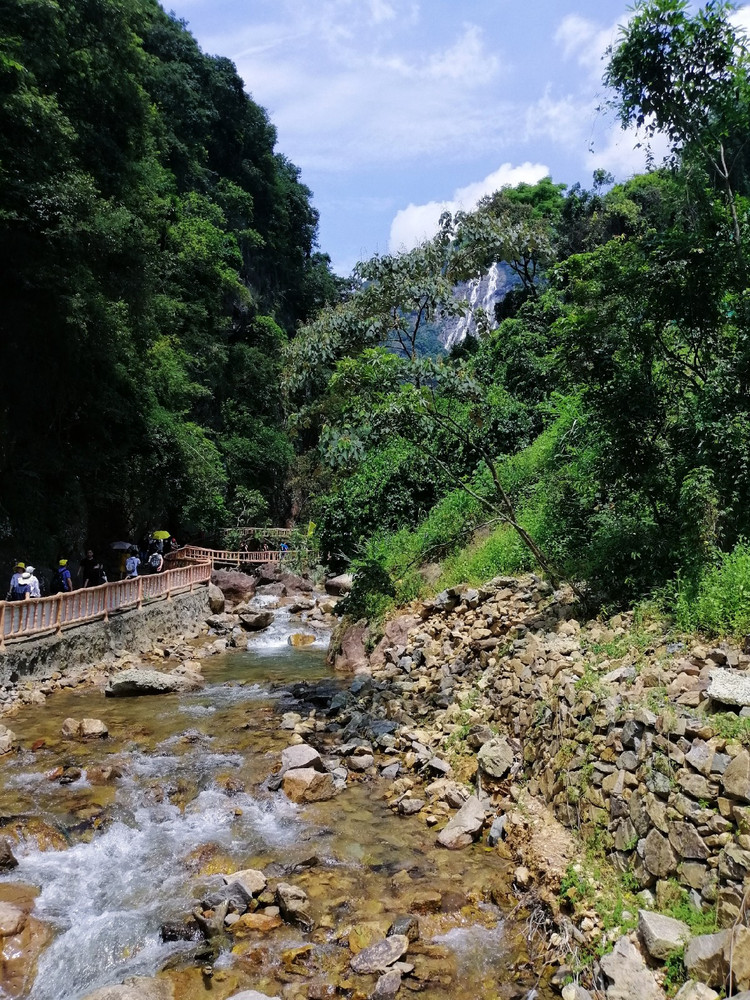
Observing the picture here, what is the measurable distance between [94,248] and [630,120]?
12.5 metres

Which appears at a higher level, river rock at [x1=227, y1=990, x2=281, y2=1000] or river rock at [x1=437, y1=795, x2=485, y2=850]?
river rock at [x1=227, y1=990, x2=281, y2=1000]

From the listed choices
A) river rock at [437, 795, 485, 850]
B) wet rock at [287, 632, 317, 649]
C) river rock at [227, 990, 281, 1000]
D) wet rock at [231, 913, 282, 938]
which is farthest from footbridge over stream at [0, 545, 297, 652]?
river rock at [227, 990, 281, 1000]

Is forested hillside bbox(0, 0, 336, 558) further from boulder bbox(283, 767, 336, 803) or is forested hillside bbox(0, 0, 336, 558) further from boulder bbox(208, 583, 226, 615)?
boulder bbox(283, 767, 336, 803)

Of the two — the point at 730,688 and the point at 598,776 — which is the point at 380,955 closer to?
the point at 598,776

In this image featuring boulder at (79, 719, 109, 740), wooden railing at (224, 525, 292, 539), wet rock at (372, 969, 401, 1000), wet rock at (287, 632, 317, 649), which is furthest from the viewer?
wooden railing at (224, 525, 292, 539)

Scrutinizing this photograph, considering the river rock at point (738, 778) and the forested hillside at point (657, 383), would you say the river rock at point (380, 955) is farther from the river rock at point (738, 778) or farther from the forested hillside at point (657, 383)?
the forested hillside at point (657, 383)

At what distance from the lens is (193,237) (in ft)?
96.3

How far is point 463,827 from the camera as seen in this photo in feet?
22.7

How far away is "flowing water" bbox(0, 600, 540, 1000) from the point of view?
5133 millimetres

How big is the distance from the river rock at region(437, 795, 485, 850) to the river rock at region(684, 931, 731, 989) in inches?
116

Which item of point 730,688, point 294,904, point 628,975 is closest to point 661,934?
point 628,975

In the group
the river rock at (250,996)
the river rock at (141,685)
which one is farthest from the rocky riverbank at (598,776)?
the river rock at (141,685)

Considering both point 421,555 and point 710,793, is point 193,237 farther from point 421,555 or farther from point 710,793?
point 710,793

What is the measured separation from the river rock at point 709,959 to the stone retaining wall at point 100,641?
11.7 meters
